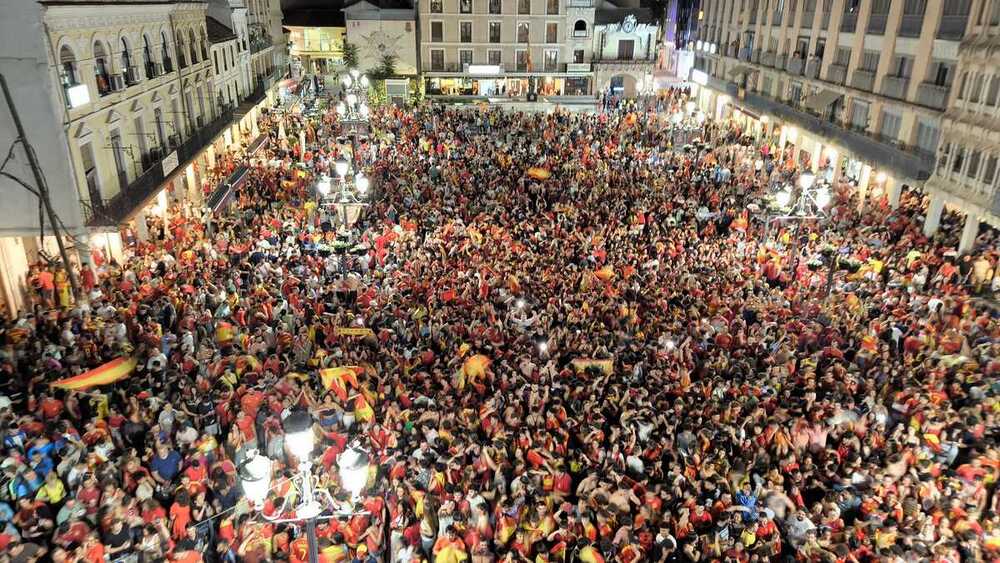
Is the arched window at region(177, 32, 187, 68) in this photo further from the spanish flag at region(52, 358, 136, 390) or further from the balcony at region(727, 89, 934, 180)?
the balcony at region(727, 89, 934, 180)

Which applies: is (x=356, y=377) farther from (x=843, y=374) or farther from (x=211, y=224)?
(x=211, y=224)

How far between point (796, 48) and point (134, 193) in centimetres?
3120

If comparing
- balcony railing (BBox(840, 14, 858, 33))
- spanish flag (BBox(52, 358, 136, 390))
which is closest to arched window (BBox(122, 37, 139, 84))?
spanish flag (BBox(52, 358, 136, 390))

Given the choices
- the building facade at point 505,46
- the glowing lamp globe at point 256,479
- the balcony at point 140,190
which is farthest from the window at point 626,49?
the glowing lamp globe at point 256,479

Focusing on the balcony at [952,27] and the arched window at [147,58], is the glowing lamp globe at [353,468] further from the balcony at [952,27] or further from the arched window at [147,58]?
the balcony at [952,27]

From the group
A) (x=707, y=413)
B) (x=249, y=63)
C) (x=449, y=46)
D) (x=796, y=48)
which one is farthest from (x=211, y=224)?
(x=449, y=46)

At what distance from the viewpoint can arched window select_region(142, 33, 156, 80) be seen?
21263mm

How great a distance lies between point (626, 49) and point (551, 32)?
6636mm

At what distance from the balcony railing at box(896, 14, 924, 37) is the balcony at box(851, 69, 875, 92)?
2201 millimetres

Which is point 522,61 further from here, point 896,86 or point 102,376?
point 102,376

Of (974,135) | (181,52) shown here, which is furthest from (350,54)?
(974,135)

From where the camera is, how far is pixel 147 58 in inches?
853

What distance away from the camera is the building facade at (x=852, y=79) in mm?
23453

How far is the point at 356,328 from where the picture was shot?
45.2ft
